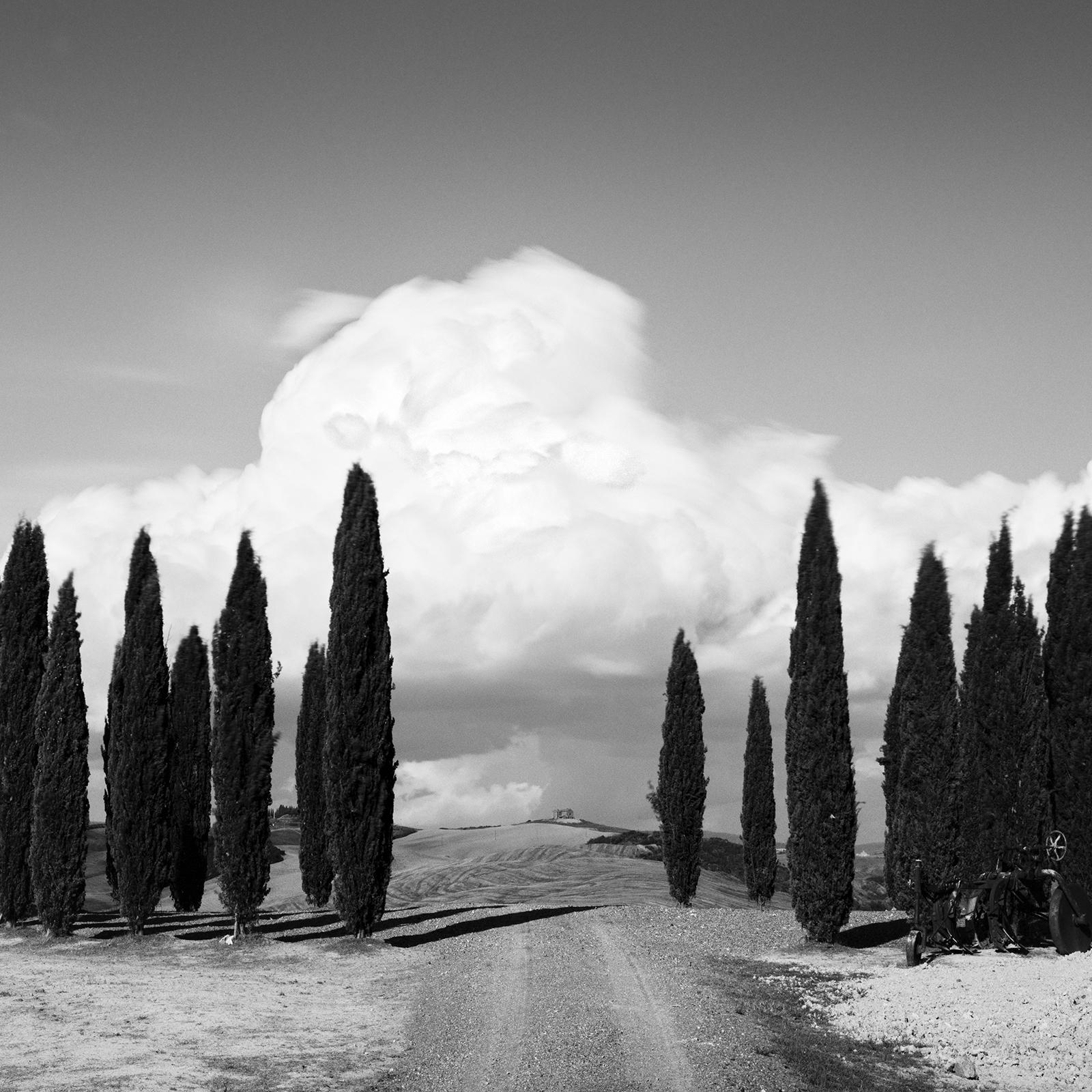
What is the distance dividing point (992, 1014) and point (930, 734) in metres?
10.2

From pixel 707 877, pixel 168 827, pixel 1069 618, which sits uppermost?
pixel 1069 618

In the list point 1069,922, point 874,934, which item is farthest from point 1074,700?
point 874,934

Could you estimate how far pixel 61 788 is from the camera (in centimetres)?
3166

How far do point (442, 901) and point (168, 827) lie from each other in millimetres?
13241

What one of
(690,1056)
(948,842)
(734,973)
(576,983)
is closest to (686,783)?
(948,842)

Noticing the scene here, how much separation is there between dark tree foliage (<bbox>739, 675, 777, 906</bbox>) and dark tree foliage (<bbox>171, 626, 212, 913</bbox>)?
19.7m

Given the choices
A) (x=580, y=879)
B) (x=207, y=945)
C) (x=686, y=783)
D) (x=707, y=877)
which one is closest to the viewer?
(x=207, y=945)

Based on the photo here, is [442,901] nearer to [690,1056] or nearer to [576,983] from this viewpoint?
[576,983]

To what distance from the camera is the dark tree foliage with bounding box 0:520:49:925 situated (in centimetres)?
3362

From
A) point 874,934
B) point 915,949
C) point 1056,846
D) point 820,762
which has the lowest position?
point 874,934

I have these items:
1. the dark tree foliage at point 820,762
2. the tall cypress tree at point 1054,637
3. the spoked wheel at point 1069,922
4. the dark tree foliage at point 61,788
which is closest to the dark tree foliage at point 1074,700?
the tall cypress tree at point 1054,637

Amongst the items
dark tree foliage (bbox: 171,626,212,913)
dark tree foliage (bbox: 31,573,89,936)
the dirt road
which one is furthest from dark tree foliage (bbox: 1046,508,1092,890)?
dark tree foliage (bbox: 171,626,212,913)

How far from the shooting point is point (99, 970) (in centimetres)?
2567

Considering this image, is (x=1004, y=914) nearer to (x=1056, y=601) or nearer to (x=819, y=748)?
(x=819, y=748)
